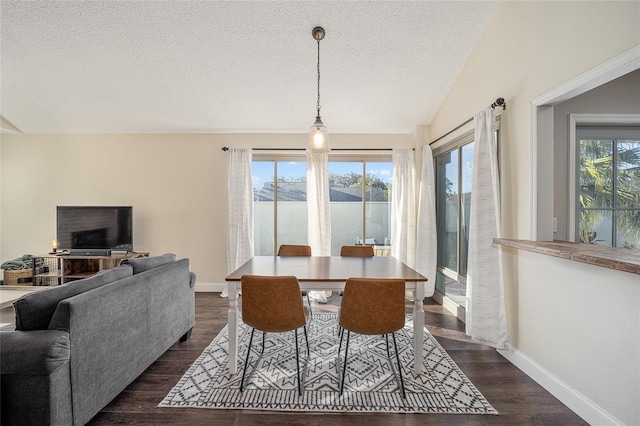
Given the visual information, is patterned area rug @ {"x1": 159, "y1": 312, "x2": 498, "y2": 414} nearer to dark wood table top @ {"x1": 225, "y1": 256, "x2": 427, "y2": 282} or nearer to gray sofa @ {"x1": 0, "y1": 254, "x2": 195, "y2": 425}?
gray sofa @ {"x1": 0, "y1": 254, "x2": 195, "y2": 425}

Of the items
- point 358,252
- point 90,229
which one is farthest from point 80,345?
point 90,229

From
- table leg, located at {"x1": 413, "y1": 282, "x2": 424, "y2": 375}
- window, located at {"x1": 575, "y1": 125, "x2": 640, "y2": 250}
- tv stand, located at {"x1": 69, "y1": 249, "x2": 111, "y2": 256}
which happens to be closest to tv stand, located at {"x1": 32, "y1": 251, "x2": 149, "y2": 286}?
tv stand, located at {"x1": 69, "y1": 249, "x2": 111, "y2": 256}

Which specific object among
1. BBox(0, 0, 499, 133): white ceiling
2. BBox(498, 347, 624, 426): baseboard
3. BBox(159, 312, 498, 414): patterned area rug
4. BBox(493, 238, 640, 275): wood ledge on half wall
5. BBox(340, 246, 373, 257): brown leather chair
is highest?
BBox(0, 0, 499, 133): white ceiling

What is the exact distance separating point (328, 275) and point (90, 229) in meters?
3.94

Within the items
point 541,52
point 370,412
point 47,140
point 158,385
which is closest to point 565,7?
point 541,52

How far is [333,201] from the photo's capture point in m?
4.53

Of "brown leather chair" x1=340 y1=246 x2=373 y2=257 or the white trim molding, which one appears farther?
the white trim molding

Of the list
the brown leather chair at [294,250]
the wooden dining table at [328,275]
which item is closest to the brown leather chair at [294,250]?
the brown leather chair at [294,250]

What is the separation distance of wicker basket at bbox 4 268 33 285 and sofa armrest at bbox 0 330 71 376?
3862 mm

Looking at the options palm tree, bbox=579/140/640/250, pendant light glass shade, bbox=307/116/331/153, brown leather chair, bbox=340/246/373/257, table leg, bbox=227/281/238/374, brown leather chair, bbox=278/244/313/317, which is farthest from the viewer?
brown leather chair, bbox=278/244/313/317

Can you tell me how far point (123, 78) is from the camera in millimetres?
3338

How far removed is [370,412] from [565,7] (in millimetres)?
2935

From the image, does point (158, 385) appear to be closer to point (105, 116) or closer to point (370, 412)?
point (370, 412)

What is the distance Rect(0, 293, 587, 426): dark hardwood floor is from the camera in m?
1.71
